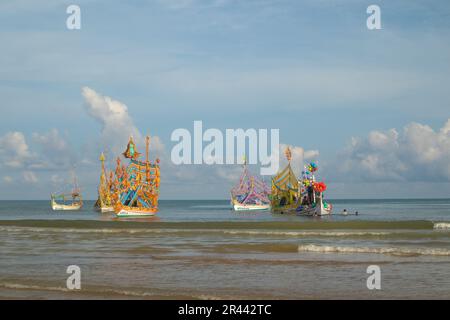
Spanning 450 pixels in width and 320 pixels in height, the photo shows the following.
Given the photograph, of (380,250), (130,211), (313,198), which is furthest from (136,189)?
(380,250)

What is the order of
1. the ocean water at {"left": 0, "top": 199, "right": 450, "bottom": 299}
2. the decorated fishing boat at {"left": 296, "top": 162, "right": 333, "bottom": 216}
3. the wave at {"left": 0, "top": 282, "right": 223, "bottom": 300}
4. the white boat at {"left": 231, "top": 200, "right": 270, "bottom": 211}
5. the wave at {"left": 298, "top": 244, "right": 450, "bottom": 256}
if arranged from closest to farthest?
the wave at {"left": 0, "top": 282, "right": 223, "bottom": 300} < the ocean water at {"left": 0, "top": 199, "right": 450, "bottom": 299} < the wave at {"left": 298, "top": 244, "right": 450, "bottom": 256} < the decorated fishing boat at {"left": 296, "top": 162, "right": 333, "bottom": 216} < the white boat at {"left": 231, "top": 200, "right": 270, "bottom": 211}

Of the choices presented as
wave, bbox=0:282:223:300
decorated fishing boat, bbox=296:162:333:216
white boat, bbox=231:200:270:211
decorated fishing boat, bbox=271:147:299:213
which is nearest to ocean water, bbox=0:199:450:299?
wave, bbox=0:282:223:300

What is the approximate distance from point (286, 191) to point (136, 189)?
2982 cm

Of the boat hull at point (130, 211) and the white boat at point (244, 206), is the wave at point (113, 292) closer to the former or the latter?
the boat hull at point (130, 211)

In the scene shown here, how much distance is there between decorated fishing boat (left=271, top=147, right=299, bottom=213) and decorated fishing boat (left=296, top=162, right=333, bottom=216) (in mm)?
6075

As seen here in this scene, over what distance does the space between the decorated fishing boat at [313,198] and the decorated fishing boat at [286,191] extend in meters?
6.08

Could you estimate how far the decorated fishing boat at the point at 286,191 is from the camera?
91812mm

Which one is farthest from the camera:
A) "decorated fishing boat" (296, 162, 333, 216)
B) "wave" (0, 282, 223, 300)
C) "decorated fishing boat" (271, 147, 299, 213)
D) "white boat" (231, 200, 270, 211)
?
"white boat" (231, 200, 270, 211)

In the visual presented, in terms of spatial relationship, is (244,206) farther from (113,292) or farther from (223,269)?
(113,292)

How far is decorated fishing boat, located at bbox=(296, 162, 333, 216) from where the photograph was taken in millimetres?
73312

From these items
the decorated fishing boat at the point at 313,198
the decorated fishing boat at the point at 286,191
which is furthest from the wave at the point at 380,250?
the decorated fishing boat at the point at 286,191

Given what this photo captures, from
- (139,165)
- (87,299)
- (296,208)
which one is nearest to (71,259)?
(87,299)

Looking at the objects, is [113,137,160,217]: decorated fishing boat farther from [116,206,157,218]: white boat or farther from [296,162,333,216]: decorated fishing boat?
[296,162,333,216]: decorated fishing boat
